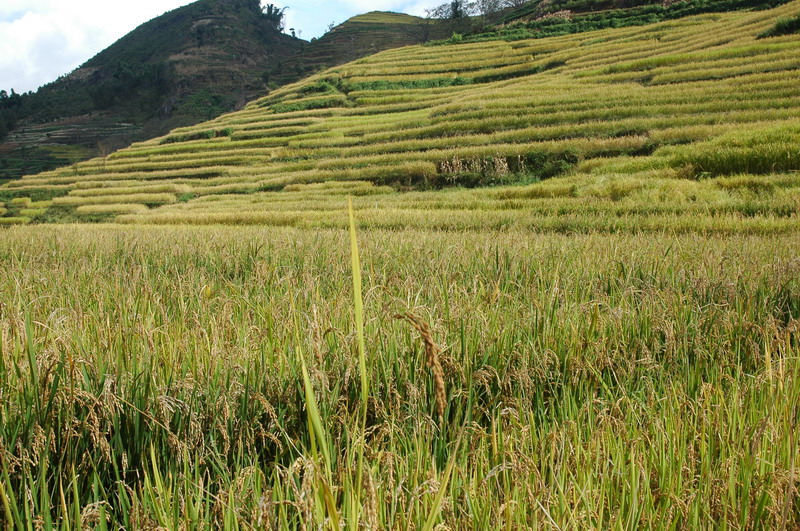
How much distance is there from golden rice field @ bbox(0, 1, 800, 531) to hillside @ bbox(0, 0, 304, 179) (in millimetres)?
36262

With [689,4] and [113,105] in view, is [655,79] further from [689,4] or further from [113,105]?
[113,105]

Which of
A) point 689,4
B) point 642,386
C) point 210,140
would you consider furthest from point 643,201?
point 689,4

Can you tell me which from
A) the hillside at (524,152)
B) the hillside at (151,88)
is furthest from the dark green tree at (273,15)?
the hillside at (524,152)

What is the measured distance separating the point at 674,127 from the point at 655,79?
8.63 m

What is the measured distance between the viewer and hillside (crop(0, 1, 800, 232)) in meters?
13.2

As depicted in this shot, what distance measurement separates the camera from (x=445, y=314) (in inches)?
107

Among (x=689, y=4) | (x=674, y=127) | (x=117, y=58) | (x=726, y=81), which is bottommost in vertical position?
(x=674, y=127)

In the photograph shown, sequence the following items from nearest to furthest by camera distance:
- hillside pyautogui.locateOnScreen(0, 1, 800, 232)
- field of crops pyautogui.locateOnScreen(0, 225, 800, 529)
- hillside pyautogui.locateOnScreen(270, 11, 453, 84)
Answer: field of crops pyautogui.locateOnScreen(0, 225, 800, 529)
hillside pyautogui.locateOnScreen(0, 1, 800, 232)
hillside pyautogui.locateOnScreen(270, 11, 453, 84)

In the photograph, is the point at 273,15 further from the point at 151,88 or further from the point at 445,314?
the point at 445,314

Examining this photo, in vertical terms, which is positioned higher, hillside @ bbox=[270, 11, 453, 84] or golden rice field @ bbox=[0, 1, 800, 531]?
hillside @ bbox=[270, 11, 453, 84]

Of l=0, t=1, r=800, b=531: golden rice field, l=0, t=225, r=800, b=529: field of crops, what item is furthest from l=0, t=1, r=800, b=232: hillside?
l=0, t=225, r=800, b=529: field of crops

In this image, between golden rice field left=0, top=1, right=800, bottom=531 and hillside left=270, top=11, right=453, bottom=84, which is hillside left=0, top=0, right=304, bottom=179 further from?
golden rice field left=0, top=1, right=800, bottom=531

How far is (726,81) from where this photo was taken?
21969 millimetres

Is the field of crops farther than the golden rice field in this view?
No
